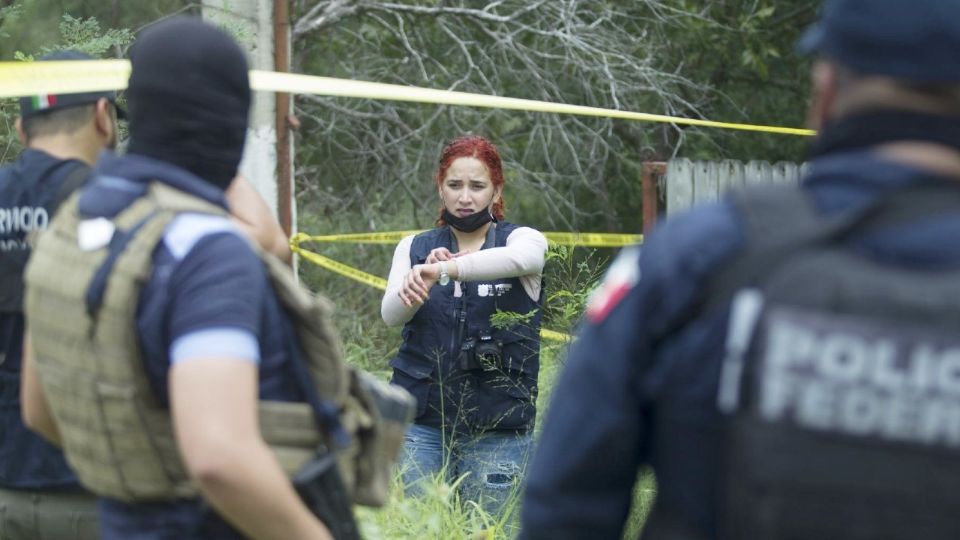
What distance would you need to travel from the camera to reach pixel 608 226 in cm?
1321

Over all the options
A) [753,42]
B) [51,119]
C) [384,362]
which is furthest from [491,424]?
[753,42]

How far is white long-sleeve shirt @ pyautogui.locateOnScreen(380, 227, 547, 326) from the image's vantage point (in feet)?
15.6

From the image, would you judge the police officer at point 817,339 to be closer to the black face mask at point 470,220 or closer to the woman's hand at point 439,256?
the woman's hand at point 439,256

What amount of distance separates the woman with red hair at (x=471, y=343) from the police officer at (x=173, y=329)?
2.40 metres

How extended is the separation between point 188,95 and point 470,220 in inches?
105

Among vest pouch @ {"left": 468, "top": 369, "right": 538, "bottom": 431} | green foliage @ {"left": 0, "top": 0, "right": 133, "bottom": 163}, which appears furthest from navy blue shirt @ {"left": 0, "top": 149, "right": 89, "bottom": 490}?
green foliage @ {"left": 0, "top": 0, "right": 133, "bottom": 163}

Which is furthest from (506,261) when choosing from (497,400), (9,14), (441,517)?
(9,14)

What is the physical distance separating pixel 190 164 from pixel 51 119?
1010 mm

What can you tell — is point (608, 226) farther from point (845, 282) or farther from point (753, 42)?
point (845, 282)

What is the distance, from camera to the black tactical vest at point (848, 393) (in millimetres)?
1630

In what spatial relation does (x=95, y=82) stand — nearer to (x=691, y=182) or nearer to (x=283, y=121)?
(x=691, y=182)

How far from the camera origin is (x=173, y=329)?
2145 millimetres

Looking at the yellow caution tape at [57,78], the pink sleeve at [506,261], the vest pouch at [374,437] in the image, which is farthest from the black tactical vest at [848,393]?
the pink sleeve at [506,261]

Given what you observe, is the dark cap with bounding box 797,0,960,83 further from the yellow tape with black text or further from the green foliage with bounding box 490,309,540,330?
the yellow tape with black text
